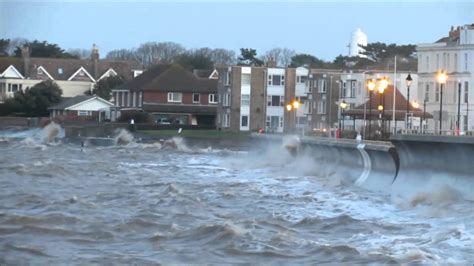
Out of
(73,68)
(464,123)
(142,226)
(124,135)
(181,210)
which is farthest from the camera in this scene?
(73,68)

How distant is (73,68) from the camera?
13638 cm

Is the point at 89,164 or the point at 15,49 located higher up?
the point at 15,49

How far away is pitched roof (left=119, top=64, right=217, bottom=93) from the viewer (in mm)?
109625

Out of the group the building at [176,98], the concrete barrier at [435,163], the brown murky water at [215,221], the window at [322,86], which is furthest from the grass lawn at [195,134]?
the concrete barrier at [435,163]

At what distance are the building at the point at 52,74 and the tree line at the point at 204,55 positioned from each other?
60.8 ft

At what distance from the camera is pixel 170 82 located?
110688 millimetres

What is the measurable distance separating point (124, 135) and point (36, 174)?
4482 cm

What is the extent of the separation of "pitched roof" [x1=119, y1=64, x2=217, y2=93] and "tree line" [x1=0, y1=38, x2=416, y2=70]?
72.5 ft

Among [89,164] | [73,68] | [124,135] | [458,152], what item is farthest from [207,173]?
[73,68]

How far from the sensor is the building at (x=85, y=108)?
388 feet

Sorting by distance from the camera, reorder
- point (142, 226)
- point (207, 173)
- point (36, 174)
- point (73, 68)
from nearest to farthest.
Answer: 1. point (142, 226)
2. point (36, 174)
3. point (207, 173)
4. point (73, 68)

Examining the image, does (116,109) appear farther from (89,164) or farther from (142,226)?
(142,226)

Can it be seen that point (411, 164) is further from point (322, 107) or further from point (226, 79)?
point (226, 79)

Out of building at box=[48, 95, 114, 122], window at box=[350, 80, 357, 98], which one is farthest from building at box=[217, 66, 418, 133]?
building at box=[48, 95, 114, 122]
